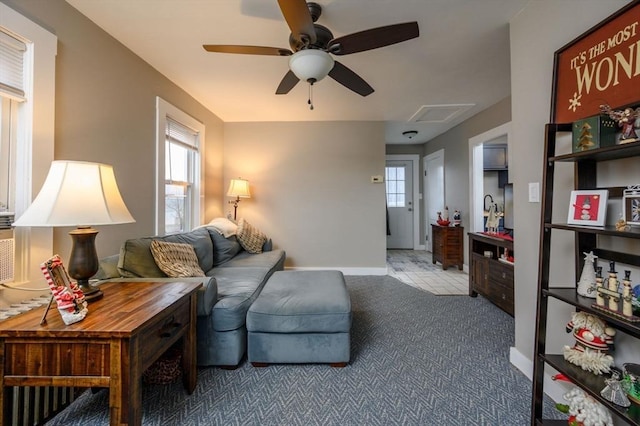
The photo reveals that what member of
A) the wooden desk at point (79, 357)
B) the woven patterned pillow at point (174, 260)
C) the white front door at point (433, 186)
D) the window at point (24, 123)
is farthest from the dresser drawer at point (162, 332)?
the white front door at point (433, 186)

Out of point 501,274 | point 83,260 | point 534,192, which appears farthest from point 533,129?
point 83,260

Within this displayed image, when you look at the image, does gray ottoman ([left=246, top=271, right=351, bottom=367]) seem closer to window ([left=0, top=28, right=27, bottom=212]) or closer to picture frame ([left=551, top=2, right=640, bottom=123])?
window ([left=0, top=28, right=27, bottom=212])

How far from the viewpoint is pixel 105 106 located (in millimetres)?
1978

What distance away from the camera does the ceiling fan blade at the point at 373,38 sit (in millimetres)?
1455

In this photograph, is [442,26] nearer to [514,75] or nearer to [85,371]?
[514,75]

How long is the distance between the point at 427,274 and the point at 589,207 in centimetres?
319

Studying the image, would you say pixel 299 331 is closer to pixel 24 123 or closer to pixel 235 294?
pixel 235 294

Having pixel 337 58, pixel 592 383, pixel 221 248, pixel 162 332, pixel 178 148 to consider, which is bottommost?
pixel 592 383

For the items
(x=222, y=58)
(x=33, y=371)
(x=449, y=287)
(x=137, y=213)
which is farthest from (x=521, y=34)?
(x=137, y=213)

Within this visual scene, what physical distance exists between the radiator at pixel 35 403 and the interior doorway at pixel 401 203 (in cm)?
553

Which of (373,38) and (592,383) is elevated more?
(373,38)

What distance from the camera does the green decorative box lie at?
109 cm

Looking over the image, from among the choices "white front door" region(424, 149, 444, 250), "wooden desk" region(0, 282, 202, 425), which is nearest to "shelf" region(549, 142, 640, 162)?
"wooden desk" region(0, 282, 202, 425)

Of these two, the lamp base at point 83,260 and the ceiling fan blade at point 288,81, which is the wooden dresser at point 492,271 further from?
the lamp base at point 83,260
